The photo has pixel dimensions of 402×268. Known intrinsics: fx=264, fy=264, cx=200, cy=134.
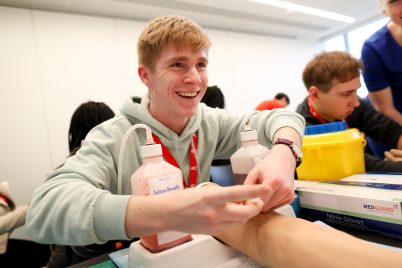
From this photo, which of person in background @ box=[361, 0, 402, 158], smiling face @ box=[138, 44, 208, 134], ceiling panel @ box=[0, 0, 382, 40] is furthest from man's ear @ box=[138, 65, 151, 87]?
ceiling panel @ box=[0, 0, 382, 40]

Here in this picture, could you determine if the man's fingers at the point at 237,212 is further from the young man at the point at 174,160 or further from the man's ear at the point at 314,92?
the man's ear at the point at 314,92

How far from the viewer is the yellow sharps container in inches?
33.2

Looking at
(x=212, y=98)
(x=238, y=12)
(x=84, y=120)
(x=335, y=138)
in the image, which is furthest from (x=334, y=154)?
(x=238, y=12)

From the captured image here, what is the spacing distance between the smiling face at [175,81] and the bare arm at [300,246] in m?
0.44

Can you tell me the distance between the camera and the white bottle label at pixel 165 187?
0.48 m

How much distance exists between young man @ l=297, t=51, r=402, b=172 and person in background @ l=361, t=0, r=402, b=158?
0.14m

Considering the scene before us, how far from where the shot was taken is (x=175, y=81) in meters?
0.81

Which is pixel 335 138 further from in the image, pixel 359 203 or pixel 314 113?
pixel 314 113

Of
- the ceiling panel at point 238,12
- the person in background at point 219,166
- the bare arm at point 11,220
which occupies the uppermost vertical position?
the ceiling panel at point 238,12

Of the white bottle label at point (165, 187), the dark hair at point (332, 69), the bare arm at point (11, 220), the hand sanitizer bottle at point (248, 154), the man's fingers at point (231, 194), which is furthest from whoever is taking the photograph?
the bare arm at point (11, 220)

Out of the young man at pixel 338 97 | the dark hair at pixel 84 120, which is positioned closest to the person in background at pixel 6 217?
the dark hair at pixel 84 120

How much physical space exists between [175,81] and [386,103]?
1297 millimetres

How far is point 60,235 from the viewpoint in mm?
496

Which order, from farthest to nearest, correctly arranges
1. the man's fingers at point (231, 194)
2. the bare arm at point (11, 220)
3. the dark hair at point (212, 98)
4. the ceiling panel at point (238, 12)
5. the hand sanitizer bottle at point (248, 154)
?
the ceiling panel at point (238, 12)
the dark hair at point (212, 98)
the bare arm at point (11, 220)
the hand sanitizer bottle at point (248, 154)
the man's fingers at point (231, 194)
